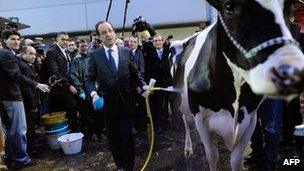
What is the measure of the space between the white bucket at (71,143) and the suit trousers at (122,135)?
1526 millimetres

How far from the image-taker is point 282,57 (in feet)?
6.82

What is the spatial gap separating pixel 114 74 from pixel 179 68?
0.84 metres

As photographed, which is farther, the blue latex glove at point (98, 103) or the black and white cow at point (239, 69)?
the blue latex glove at point (98, 103)

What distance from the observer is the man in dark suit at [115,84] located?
15.6 feet

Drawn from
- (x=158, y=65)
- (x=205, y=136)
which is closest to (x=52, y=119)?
A: (x=158, y=65)

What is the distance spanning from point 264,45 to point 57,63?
565cm

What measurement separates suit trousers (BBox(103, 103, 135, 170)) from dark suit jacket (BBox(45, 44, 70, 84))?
105 inches

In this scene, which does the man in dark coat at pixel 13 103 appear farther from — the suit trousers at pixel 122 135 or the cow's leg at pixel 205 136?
the cow's leg at pixel 205 136

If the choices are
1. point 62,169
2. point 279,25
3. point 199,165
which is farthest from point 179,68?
point 279,25

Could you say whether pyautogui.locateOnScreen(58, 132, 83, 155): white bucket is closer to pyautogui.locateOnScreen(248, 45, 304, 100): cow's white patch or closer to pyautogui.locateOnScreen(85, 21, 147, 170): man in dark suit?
pyautogui.locateOnScreen(85, 21, 147, 170): man in dark suit

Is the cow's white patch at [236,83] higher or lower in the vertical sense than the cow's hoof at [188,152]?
higher

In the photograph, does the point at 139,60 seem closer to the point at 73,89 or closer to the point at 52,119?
the point at 73,89

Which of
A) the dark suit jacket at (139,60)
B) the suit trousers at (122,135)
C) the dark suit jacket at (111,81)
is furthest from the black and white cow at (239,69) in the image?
the dark suit jacket at (139,60)

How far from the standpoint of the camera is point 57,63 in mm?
7363
